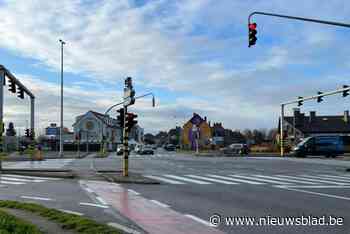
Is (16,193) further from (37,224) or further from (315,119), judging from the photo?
(315,119)

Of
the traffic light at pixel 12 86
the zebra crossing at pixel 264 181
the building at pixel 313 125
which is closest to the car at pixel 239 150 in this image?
the building at pixel 313 125

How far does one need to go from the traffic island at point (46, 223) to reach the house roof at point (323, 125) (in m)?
107

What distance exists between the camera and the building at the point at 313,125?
113m

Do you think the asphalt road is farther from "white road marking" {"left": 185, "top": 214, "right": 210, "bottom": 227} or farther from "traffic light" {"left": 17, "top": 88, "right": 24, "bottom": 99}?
"traffic light" {"left": 17, "top": 88, "right": 24, "bottom": 99}

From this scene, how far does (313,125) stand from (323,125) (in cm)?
213

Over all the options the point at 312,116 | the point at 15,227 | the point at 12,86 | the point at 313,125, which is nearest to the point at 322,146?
the point at 12,86

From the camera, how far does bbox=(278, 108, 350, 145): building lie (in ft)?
371

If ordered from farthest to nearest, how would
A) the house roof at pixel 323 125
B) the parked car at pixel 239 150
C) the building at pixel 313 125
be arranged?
the house roof at pixel 323 125 < the building at pixel 313 125 < the parked car at pixel 239 150

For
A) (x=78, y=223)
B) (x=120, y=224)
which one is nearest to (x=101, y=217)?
(x=120, y=224)

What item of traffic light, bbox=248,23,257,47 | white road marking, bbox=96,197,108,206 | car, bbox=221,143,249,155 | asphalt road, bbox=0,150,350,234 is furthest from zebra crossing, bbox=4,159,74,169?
car, bbox=221,143,249,155

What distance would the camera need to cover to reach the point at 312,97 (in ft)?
141

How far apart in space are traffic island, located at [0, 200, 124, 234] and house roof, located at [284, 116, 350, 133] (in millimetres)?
107037

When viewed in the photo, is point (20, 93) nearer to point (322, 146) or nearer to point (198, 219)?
point (198, 219)

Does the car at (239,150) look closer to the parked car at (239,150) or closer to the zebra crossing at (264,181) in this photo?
the parked car at (239,150)
